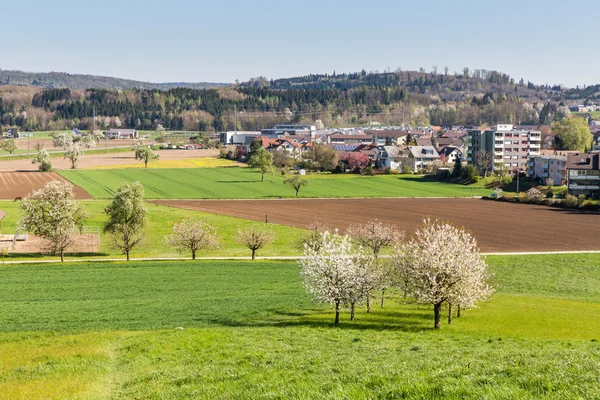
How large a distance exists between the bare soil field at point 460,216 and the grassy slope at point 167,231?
4561 mm

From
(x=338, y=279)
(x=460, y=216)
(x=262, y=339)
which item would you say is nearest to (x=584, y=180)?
(x=460, y=216)

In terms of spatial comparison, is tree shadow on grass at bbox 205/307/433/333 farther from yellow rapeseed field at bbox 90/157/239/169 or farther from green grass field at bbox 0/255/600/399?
yellow rapeseed field at bbox 90/157/239/169

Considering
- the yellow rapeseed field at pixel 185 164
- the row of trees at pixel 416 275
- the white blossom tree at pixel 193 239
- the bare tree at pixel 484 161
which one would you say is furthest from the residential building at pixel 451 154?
the row of trees at pixel 416 275

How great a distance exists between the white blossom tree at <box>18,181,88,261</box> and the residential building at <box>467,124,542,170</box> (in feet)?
333

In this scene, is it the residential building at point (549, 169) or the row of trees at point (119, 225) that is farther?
the residential building at point (549, 169)

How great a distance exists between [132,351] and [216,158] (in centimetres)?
15604

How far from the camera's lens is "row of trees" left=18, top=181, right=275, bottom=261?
60688 millimetres

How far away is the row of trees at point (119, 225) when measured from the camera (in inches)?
2389

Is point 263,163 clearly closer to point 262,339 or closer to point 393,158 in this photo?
point 393,158

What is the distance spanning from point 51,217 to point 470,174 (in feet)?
287

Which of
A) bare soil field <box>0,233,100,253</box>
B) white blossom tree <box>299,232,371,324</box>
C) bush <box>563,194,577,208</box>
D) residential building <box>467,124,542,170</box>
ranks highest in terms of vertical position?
residential building <box>467,124,542,170</box>

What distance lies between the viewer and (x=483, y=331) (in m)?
33.6

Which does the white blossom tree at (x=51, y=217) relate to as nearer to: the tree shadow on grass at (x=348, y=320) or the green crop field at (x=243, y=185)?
the tree shadow on grass at (x=348, y=320)

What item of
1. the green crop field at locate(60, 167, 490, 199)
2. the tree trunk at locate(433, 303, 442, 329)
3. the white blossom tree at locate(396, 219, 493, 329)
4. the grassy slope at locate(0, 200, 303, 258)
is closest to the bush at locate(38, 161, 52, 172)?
the green crop field at locate(60, 167, 490, 199)
